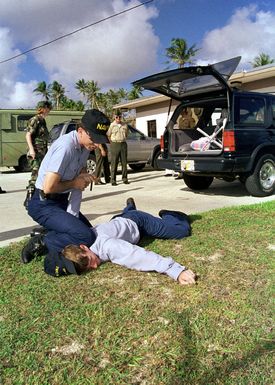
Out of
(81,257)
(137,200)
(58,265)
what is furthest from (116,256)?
(137,200)

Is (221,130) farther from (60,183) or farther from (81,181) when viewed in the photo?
(60,183)

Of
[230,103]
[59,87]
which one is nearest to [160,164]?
[230,103]

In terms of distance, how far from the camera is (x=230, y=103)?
6.75m

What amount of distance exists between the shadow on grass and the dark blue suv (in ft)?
14.9

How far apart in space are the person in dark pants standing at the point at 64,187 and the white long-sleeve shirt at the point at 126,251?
4.8 inches

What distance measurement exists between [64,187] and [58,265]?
2.46ft

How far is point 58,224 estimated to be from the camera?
3.78 meters

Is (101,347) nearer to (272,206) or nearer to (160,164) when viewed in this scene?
(272,206)

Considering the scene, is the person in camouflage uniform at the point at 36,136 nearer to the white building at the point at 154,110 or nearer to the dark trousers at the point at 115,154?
the dark trousers at the point at 115,154

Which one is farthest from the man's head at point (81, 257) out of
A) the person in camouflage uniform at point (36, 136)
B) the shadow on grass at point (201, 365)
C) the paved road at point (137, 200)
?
the person in camouflage uniform at point (36, 136)

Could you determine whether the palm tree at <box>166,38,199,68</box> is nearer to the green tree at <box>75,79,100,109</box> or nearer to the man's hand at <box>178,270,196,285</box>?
the green tree at <box>75,79,100,109</box>

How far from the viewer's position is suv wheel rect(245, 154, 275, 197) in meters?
7.05

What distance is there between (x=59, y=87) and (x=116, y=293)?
54.5m

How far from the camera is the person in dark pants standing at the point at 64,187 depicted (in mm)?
3590
